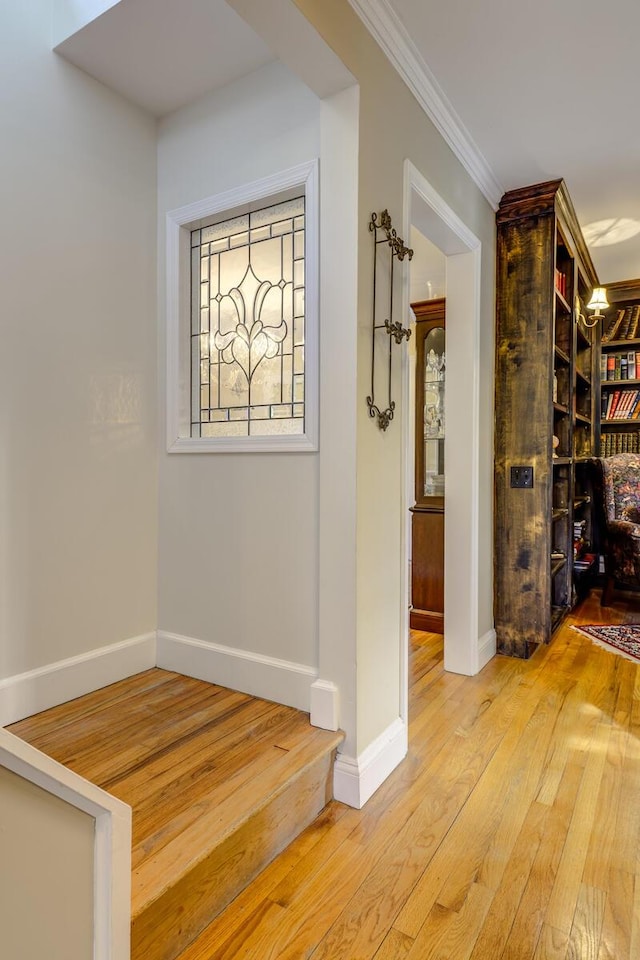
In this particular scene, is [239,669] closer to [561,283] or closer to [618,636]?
[618,636]

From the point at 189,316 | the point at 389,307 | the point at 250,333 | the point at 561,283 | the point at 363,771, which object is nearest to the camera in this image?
the point at 363,771

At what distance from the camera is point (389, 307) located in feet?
6.28

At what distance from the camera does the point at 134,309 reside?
91.3 inches

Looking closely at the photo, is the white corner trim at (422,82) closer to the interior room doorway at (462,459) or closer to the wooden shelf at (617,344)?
the interior room doorway at (462,459)

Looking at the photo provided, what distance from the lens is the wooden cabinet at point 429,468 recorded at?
11.1 feet

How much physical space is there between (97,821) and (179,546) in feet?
4.81

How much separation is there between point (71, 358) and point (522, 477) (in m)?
2.31

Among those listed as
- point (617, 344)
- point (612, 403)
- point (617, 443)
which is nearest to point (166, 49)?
point (617, 344)

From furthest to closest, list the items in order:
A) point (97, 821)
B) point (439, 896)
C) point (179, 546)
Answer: point (179, 546) → point (439, 896) → point (97, 821)

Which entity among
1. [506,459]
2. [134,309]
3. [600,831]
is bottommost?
[600,831]

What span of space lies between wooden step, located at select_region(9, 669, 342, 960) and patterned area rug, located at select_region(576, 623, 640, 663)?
222 centimetres

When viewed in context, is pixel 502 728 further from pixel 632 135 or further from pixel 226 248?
pixel 632 135

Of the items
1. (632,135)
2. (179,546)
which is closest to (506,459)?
(632,135)

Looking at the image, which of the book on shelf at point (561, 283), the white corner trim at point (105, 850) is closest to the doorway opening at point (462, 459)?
the book on shelf at point (561, 283)
